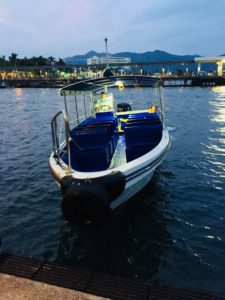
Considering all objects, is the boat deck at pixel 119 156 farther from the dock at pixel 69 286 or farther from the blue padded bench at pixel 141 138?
the dock at pixel 69 286

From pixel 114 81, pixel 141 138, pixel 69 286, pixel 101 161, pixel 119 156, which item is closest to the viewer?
pixel 69 286

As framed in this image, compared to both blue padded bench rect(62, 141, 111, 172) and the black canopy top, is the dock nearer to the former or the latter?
blue padded bench rect(62, 141, 111, 172)

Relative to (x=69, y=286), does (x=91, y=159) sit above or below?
above

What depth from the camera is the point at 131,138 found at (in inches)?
464

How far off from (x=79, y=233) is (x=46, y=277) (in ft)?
11.1

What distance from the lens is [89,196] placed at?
6738 millimetres

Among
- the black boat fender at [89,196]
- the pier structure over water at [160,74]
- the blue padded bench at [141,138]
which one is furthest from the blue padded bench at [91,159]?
the pier structure over water at [160,74]

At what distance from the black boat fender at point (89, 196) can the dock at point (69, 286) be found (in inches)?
59.2

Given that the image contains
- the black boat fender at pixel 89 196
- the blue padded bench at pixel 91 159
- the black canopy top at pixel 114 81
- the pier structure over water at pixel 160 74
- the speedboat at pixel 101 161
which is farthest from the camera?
the pier structure over water at pixel 160 74

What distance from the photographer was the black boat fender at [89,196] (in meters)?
6.79

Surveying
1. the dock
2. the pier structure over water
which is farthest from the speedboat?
the pier structure over water

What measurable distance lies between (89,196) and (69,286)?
2.07 metres

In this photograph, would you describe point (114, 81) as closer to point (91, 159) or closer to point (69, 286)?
point (91, 159)

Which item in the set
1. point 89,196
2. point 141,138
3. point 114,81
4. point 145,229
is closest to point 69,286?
point 89,196
